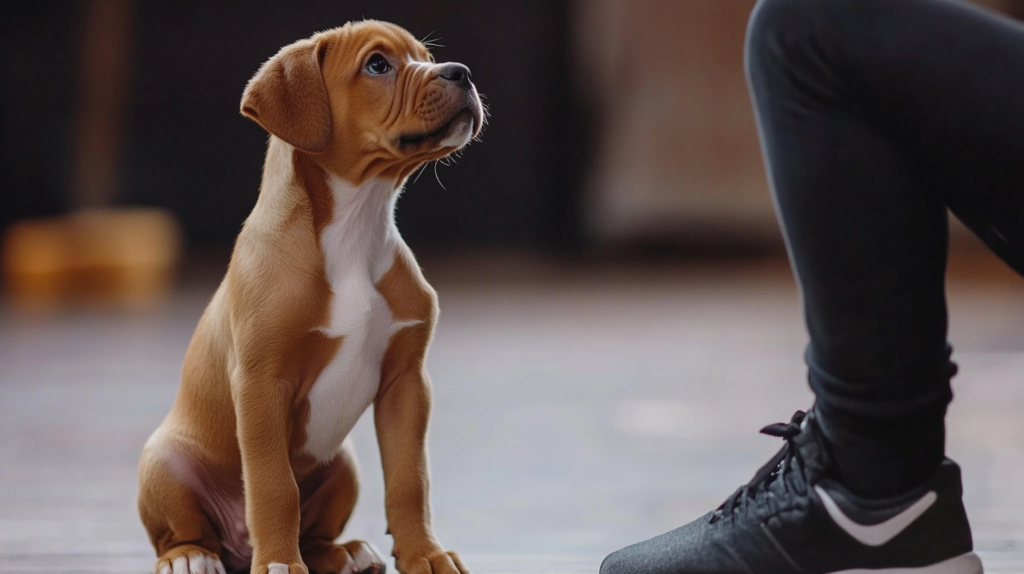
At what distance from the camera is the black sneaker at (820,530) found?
113cm

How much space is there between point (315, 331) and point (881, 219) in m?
0.66

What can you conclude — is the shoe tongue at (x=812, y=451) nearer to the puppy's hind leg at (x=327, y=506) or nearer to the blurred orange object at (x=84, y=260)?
the puppy's hind leg at (x=327, y=506)

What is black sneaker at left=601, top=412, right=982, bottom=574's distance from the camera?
113 centimetres

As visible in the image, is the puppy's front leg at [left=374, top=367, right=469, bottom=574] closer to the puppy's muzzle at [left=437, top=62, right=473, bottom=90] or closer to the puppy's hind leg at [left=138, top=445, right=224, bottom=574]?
the puppy's hind leg at [left=138, top=445, right=224, bottom=574]

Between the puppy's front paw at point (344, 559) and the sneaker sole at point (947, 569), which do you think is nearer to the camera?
the sneaker sole at point (947, 569)

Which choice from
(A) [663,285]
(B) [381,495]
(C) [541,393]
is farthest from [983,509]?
(A) [663,285]

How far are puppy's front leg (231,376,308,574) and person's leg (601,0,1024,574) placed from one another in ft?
1.75

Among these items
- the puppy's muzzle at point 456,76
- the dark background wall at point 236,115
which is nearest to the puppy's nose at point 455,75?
the puppy's muzzle at point 456,76

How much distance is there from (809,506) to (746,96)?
21.8ft

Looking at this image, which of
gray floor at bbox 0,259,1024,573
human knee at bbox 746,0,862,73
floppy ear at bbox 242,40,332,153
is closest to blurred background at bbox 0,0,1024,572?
gray floor at bbox 0,259,1024,573

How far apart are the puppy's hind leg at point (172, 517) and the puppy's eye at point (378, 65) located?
0.56 meters

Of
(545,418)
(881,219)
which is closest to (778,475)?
(881,219)

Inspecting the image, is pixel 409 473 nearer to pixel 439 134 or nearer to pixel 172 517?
pixel 172 517

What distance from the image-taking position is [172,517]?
52.0 inches
